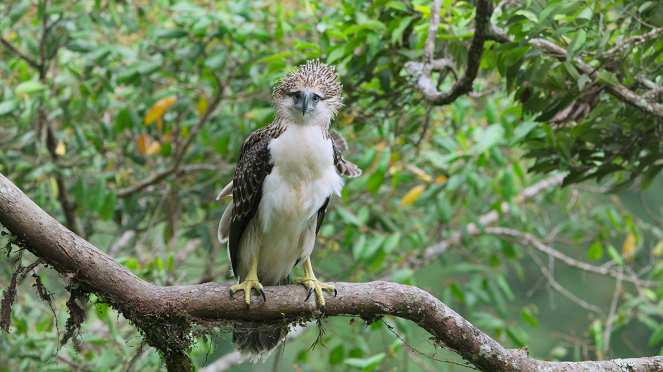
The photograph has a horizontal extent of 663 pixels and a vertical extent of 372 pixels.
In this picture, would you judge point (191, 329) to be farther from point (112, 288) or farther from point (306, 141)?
point (306, 141)

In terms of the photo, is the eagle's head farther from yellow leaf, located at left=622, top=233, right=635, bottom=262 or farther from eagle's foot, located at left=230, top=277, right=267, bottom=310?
yellow leaf, located at left=622, top=233, right=635, bottom=262

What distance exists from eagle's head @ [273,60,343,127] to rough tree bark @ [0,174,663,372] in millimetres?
895

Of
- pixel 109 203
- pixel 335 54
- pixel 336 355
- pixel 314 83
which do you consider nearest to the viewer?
pixel 314 83

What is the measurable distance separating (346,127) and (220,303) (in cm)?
288

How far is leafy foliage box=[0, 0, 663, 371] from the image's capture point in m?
2.95

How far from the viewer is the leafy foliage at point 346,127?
295cm

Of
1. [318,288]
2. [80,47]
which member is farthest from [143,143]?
[318,288]

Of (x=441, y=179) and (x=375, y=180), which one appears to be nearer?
(x=375, y=180)

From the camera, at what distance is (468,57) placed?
282 centimetres

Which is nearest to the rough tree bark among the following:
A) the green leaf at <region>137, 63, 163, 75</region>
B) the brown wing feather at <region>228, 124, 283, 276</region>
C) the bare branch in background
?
the brown wing feather at <region>228, 124, 283, 276</region>

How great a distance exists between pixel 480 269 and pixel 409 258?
32.4 inches

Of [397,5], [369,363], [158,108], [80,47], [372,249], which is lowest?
[369,363]

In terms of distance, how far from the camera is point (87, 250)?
2.27 m

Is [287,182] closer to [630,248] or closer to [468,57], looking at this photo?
[468,57]
